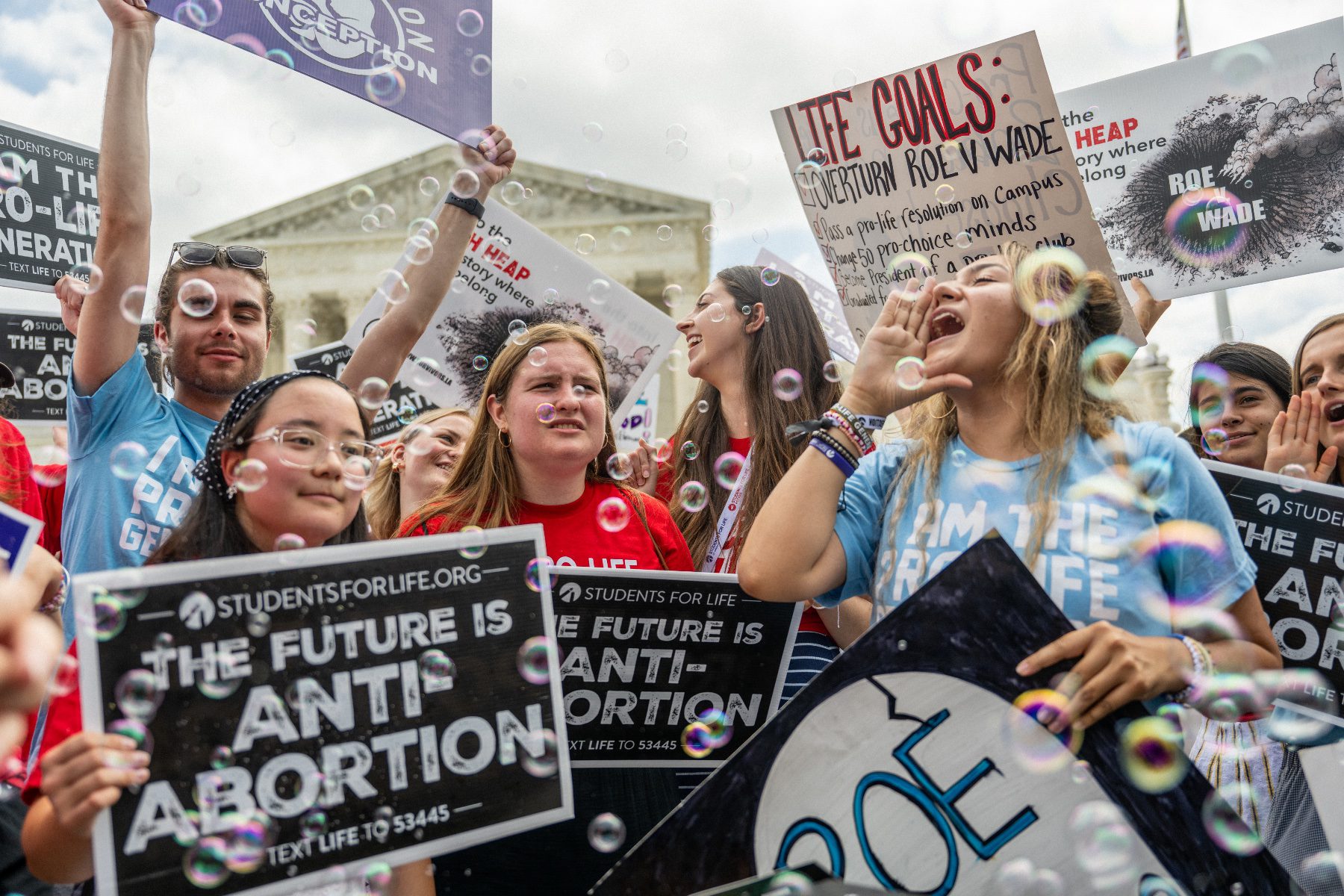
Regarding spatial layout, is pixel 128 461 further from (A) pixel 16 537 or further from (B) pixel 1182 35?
(B) pixel 1182 35

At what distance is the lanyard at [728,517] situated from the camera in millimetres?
2984

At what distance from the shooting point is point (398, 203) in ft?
83.1

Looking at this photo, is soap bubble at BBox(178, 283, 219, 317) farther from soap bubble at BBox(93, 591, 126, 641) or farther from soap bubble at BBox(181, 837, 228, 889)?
soap bubble at BBox(181, 837, 228, 889)

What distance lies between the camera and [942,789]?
179 centimetres

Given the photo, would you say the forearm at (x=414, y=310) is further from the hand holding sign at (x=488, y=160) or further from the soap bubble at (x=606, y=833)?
the soap bubble at (x=606, y=833)

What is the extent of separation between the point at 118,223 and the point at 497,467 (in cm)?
117

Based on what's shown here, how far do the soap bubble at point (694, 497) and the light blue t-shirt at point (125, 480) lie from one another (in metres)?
1.44

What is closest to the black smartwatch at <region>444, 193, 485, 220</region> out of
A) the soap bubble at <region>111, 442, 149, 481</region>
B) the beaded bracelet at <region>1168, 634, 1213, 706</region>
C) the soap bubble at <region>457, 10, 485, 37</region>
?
the soap bubble at <region>457, 10, 485, 37</region>

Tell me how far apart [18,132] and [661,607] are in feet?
11.4

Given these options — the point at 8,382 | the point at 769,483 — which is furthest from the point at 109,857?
the point at 8,382

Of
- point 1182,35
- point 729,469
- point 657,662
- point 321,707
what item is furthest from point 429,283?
point 1182,35

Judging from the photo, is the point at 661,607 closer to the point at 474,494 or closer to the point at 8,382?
the point at 474,494

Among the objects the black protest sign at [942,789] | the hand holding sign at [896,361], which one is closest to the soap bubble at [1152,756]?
the black protest sign at [942,789]

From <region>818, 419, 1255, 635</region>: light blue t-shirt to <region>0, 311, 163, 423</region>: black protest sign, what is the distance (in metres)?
3.75
